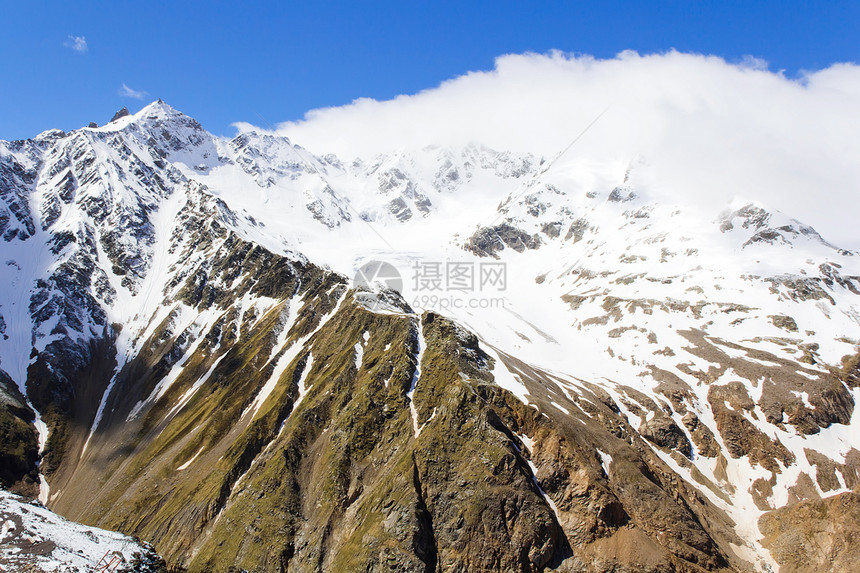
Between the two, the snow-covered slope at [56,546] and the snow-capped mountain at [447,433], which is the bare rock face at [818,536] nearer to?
the snow-capped mountain at [447,433]

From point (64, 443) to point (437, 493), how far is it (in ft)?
482

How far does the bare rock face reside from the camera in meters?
71.1

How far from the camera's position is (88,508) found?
119m

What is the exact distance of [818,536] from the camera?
7781 centimetres

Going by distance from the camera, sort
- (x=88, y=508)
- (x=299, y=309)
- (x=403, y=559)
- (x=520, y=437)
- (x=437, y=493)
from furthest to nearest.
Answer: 1. (x=299, y=309)
2. (x=88, y=508)
3. (x=520, y=437)
4. (x=437, y=493)
5. (x=403, y=559)

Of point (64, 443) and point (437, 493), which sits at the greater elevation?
point (437, 493)

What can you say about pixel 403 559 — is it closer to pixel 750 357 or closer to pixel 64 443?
pixel 750 357

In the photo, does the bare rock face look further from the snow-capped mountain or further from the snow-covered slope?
the snow-covered slope

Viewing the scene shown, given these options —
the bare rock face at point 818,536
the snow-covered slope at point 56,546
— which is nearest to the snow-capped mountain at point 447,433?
the bare rock face at point 818,536

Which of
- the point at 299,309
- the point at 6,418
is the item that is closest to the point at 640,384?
the point at 299,309

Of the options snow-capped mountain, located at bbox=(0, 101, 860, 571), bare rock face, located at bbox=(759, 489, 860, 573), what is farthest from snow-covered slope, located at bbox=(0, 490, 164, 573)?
bare rock face, located at bbox=(759, 489, 860, 573)

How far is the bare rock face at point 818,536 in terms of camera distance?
71125 mm

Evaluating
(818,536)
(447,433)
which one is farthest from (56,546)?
(818,536)

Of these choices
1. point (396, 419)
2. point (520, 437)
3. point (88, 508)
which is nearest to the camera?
point (520, 437)
